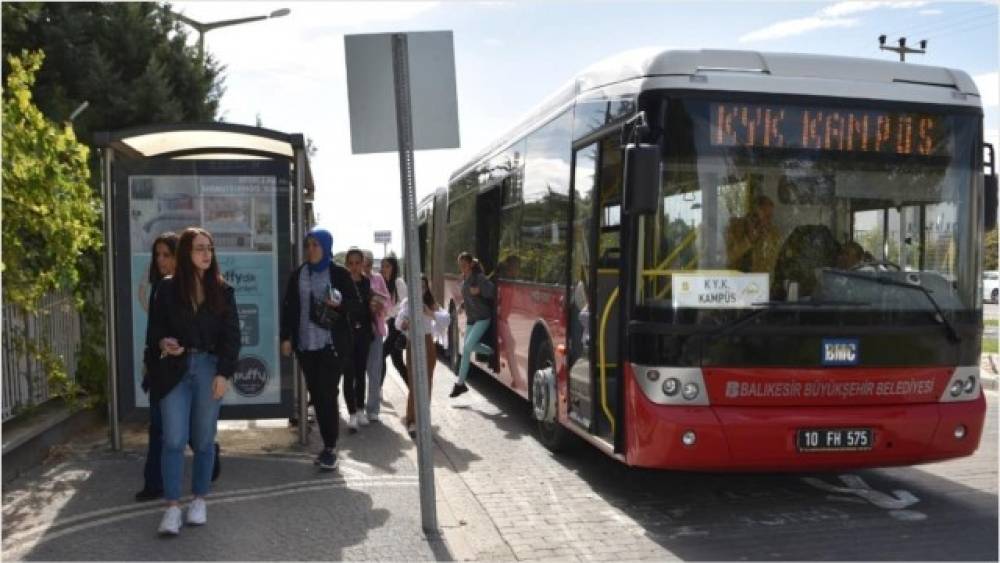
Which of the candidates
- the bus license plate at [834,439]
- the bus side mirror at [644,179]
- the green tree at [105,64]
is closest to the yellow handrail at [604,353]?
the bus side mirror at [644,179]

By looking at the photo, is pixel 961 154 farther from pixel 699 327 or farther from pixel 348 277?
pixel 348 277

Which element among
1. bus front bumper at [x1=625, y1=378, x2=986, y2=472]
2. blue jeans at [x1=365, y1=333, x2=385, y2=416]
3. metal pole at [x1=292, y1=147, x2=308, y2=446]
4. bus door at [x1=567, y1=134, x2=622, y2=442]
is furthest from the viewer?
blue jeans at [x1=365, y1=333, x2=385, y2=416]

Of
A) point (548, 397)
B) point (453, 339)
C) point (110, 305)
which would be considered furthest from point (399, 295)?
point (453, 339)

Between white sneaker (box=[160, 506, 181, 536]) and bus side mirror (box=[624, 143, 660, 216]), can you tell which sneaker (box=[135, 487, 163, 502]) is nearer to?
white sneaker (box=[160, 506, 181, 536])

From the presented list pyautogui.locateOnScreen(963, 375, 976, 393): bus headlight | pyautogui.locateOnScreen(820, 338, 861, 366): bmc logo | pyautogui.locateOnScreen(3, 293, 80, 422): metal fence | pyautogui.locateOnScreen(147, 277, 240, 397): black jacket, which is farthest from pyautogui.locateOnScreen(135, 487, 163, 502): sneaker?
pyautogui.locateOnScreen(963, 375, 976, 393): bus headlight

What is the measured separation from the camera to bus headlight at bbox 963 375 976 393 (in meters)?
6.32

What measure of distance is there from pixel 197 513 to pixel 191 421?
A: 0.56 meters

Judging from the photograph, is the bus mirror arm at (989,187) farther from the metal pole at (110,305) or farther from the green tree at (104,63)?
the green tree at (104,63)

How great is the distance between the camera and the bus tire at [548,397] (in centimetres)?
809

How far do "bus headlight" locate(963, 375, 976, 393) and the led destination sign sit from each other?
149cm

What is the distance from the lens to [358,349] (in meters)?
9.52

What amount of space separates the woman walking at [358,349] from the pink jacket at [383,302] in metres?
0.08

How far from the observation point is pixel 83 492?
21.2ft

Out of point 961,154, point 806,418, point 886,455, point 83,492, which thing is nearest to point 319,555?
point 83,492
